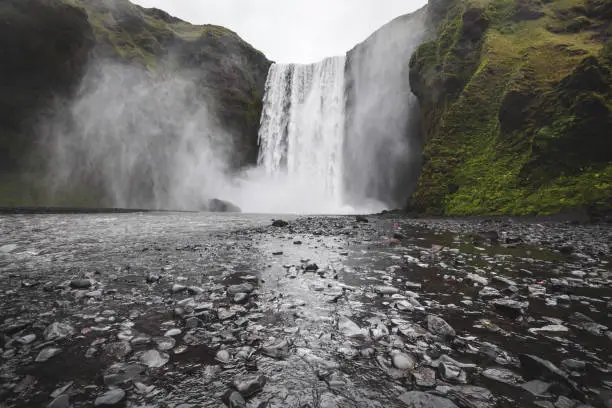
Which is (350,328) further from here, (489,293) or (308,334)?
(489,293)

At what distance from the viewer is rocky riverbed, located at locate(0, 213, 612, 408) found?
7.54 ft

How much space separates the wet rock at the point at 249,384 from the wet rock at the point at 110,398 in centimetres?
82

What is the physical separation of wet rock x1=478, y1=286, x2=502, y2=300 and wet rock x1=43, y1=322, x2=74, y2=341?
5419 mm

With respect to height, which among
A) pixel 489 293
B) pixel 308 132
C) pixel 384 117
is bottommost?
pixel 489 293

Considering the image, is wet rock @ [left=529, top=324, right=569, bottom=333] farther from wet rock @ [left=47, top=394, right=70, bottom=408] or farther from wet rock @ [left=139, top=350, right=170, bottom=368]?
wet rock @ [left=47, top=394, right=70, bottom=408]

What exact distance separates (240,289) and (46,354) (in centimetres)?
249

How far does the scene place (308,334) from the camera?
11.1ft

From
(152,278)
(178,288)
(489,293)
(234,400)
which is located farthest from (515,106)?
(234,400)

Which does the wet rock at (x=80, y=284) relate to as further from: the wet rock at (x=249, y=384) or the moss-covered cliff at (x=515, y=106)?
the moss-covered cliff at (x=515, y=106)

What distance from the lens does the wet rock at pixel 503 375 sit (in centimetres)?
242

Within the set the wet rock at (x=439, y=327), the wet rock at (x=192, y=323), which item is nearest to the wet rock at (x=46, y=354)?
the wet rock at (x=192, y=323)

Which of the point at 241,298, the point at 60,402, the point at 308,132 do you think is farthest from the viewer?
the point at 308,132

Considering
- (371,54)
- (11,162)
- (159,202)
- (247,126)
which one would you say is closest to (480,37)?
(371,54)

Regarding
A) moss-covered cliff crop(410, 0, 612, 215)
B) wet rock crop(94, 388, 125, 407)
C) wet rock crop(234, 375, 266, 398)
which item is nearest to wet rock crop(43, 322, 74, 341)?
wet rock crop(94, 388, 125, 407)
